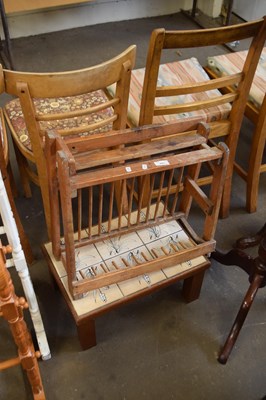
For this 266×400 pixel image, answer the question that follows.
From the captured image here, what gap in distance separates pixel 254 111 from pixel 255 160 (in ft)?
0.66

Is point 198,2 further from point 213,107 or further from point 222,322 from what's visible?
point 222,322

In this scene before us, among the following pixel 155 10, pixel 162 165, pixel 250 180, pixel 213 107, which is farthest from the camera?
pixel 155 10

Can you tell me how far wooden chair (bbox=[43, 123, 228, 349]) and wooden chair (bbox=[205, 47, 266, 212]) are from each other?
43cm

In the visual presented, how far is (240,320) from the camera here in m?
1.33

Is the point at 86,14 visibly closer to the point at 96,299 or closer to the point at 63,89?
the point at 63,89

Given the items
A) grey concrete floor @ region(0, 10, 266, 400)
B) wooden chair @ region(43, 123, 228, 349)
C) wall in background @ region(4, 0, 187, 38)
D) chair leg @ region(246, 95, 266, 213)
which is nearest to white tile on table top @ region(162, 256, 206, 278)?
wooden chair @ region(43, 123, 228, 349)

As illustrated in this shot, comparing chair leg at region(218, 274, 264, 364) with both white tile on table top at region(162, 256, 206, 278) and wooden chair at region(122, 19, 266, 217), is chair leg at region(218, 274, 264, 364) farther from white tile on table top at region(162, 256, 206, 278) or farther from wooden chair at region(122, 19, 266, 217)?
wooden chair at region(122, 19, 266, 217)

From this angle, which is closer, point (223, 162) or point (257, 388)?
point (223, 162)

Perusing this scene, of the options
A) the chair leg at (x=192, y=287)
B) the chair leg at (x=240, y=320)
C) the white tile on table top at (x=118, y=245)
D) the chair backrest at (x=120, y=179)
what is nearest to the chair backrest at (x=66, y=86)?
the chair backrest at (x=120, y=179)

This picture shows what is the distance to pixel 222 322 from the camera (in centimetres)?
143

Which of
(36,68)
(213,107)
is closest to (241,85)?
(213,107)

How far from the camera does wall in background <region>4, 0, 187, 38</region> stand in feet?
9.53

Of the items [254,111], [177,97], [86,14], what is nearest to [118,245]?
[177,97]

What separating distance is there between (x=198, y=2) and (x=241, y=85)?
2318 mm
